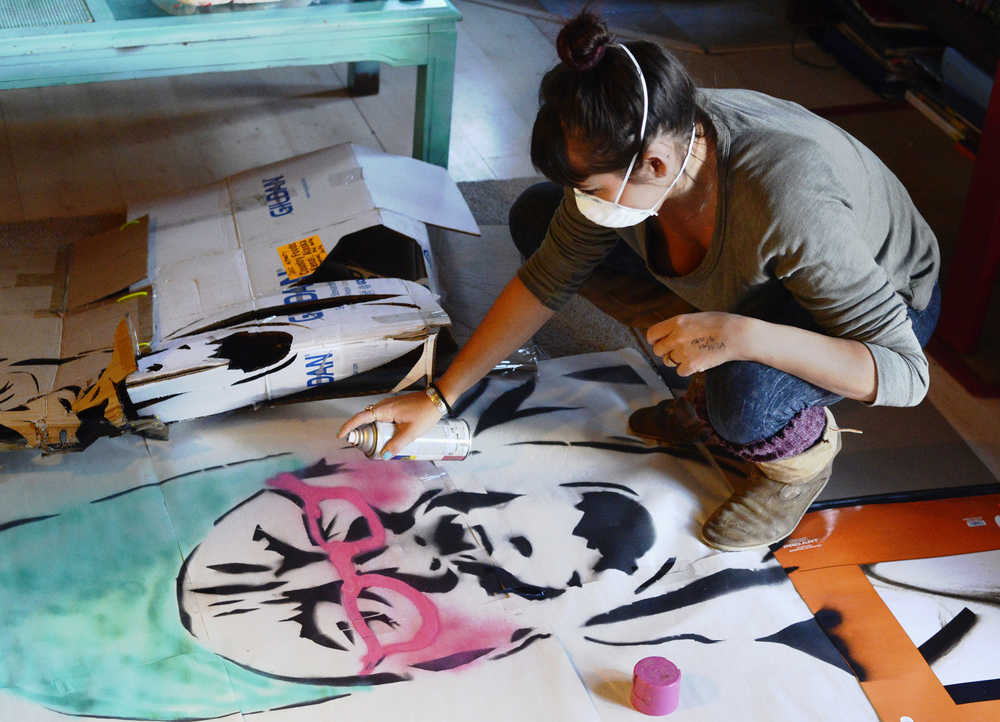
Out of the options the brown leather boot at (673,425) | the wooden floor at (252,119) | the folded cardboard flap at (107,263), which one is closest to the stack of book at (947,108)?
the wooden floor at (252,119)

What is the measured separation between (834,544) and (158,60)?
136 cm

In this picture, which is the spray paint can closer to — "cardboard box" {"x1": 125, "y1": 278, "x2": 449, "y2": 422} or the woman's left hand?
"cardboard box" {"x1": 125, "y1": 278, "x2": 449, "y2": 422}

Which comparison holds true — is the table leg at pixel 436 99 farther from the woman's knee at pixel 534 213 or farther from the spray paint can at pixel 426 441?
the spray paint can at pixel 426 441

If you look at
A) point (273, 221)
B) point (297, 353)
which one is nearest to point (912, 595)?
point (297, 353)

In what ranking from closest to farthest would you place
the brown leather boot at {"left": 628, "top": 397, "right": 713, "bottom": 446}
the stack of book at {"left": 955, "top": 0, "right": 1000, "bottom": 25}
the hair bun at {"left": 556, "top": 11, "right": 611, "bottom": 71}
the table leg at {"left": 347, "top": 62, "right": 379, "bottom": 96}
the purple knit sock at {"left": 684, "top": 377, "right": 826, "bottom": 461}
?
the hair bun at {"left": 556, "top": 11, "right": 611, "bottom": 71}
the purple knit sock at {"left": 684, "top": 377, "right": 826, "bottom": 461}
the brown leather boot at {"left": 628, "top": 397, "right": 713, "bottom": 446}
the stack of book at {"left": 955, "top": 0, "right": 1000, "bottom": 25}
the table leg at {"left": 347, "top": 62, "right": 379, "bottom": 96}

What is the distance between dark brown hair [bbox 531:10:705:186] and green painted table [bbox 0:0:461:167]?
89 centimetres

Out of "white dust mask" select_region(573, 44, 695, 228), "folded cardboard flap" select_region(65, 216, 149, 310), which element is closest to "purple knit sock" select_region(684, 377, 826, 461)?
"white dust mask" select_region(573, 44, 695, 228)

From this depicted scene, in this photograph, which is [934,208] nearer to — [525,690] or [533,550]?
[533,550]

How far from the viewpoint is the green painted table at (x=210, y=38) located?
1.68 m

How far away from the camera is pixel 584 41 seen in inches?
39.8

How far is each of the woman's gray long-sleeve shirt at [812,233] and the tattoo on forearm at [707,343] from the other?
10 centimetres

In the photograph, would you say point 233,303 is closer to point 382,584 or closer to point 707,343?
point 382,584

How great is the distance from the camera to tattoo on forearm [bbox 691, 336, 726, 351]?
118 cm

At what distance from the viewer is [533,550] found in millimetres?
1433
